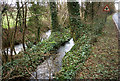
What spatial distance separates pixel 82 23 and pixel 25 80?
5964 mm

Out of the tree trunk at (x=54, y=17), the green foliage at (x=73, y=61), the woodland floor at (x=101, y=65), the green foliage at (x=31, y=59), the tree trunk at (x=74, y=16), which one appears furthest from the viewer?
the tree trunk at (x=54, y=17)

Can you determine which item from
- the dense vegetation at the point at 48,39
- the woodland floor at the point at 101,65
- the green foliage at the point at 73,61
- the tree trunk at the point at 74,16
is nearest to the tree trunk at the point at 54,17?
the dense vegetation at the point at 48,39

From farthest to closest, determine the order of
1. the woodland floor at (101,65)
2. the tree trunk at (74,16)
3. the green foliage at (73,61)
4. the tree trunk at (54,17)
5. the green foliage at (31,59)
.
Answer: the tree trunk at (54,17)
the tree trunk at (74,16)
the green foliage at (31,59)
the green foliage at (73,61)
the woodland floor at (101,65)

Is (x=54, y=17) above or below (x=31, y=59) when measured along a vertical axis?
above

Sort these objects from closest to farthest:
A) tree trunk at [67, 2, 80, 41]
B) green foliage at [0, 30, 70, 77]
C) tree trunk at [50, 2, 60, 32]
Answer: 1. green foliage at [0, 30, 70, 77]
2. tree trunk at [67, 2, 80, 41]
3. tree trunk at [50, 2, 60, 32]

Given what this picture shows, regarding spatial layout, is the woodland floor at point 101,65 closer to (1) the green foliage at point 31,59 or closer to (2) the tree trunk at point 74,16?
(1) the green foliage at point 31,59

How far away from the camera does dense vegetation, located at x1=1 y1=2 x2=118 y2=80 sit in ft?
16.8

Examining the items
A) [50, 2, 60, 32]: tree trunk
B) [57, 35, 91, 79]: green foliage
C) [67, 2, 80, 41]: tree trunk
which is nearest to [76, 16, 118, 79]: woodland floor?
[57, 35, 91, 79]: green foliage

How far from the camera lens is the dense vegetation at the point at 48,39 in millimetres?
5125

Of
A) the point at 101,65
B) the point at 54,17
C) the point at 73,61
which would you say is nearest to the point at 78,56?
the point at 73,61

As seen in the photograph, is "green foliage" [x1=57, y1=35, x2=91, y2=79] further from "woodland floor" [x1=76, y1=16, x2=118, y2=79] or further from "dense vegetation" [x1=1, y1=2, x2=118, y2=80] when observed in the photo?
"woodland floor" [x1=76, y1=16, x2=118, y2=79]

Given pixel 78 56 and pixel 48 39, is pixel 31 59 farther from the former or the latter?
pixel 48 39

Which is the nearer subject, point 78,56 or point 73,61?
point 73,61

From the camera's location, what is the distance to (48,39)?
30.8 ft
